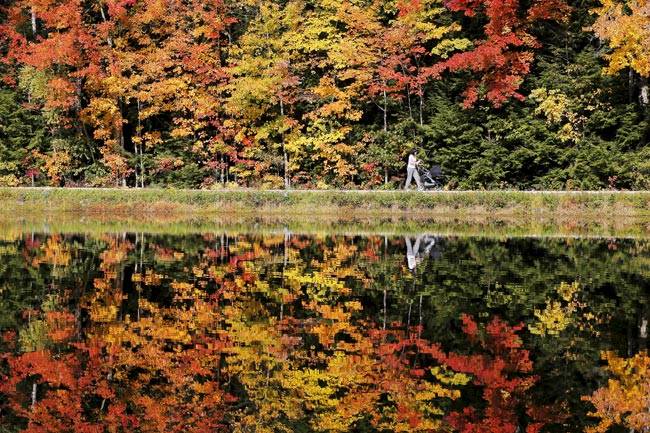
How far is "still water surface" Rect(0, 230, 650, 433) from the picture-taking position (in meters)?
7.96

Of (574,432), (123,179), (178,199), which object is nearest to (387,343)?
(574,432)

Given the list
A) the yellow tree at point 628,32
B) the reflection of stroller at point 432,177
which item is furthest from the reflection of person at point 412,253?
the yellow tree at point 628,32

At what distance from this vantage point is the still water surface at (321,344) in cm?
796

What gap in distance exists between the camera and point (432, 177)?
36.1 meters

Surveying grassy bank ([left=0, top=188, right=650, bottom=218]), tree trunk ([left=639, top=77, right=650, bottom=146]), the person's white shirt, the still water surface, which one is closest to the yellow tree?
tree trunk ([left=639, top=77, right=650, bottom=146])

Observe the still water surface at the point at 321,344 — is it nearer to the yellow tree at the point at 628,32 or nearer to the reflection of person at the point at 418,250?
the reflection of person at the point at 418,250

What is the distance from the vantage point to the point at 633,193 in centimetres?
3009

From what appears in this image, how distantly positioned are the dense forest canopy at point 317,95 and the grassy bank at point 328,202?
2.99 meters

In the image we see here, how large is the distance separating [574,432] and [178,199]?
28.1m

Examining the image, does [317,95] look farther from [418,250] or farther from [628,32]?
[418,250]

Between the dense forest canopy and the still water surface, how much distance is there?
1722 centimetres

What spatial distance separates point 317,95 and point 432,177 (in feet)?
20.5

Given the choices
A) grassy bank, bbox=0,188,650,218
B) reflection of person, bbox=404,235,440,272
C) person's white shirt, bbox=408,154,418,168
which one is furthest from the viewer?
person's white shirt, bbox=408,154,418,168

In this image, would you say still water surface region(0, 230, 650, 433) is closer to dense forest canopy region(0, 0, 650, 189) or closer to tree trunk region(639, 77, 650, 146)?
tree trunk region(639, 77, 650, 146)
